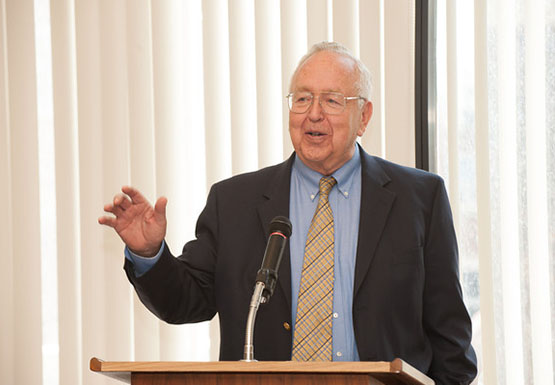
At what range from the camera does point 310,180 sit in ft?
8.86

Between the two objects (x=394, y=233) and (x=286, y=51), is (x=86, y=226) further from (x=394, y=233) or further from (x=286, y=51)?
(x=394, y=233)

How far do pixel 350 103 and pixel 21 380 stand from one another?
2431mm

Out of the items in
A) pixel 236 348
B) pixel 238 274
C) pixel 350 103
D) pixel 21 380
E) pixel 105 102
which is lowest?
pixel 21 380

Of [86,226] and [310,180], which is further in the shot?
[86,226]

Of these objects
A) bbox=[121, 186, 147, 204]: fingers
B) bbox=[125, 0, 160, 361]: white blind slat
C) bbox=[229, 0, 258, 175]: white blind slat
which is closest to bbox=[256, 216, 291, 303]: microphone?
bbox=[121, 186, 147, 204]: fingers

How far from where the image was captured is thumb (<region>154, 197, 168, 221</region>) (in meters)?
2.10

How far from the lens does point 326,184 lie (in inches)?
105

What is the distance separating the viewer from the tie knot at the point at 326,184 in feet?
8.68

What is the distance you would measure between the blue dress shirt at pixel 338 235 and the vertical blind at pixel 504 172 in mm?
882

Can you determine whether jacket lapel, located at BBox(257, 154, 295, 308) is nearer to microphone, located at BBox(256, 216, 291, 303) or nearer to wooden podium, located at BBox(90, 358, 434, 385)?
microphone, located at BBox(256, 216, 291, 303)

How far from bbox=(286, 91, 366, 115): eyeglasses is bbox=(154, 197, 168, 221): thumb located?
69 centimetres

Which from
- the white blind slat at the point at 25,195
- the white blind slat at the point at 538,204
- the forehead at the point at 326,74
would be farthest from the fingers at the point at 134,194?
the white blind slat at the point at 25,195

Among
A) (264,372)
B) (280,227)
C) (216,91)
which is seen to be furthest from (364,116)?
(264,372)

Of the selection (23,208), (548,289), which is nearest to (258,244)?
(548,289)
